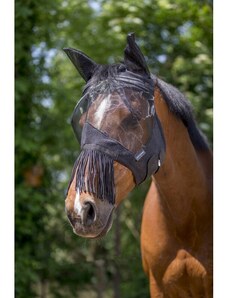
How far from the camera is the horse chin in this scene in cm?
202

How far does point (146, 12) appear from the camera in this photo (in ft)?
18.9

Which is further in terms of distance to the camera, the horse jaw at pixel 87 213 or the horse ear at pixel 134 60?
the horse ear at pixel 134 60

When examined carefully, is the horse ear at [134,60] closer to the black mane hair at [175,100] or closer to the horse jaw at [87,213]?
the black mane hair at [175,100]

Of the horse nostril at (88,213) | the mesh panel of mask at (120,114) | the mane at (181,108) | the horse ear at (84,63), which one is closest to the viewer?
the horse nostril at (88,213)

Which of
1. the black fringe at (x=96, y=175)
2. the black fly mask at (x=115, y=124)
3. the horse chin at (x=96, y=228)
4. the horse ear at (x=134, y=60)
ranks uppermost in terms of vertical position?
the horse ear at (x=134, y=60)

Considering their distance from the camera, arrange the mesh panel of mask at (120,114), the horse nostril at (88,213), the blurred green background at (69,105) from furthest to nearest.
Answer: the blurred green background at (69,105) → the mesh panel of mask at (120,114) → the horse nostril at (88,213)

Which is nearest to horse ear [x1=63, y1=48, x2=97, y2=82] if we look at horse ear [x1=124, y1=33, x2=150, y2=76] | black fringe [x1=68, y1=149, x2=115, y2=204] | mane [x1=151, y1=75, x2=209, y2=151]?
horse ear [x1=124, y1=33, x2=150, y2=76]

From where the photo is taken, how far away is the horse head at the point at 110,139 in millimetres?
2031

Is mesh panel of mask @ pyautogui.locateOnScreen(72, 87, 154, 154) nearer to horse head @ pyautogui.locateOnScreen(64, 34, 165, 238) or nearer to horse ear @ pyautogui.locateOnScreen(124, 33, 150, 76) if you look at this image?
horse head @ pyautogui.locateOnScreen(64, 34, 165, 238)

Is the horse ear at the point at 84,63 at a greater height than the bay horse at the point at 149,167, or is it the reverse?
the horse ear at the point at 84,63

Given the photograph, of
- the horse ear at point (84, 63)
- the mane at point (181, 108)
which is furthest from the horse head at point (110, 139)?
the mane at point (181, 108)

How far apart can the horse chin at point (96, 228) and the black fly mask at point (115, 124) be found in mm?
76

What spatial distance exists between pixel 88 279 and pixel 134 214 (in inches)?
47.9

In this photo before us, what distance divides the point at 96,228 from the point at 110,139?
349 mm
